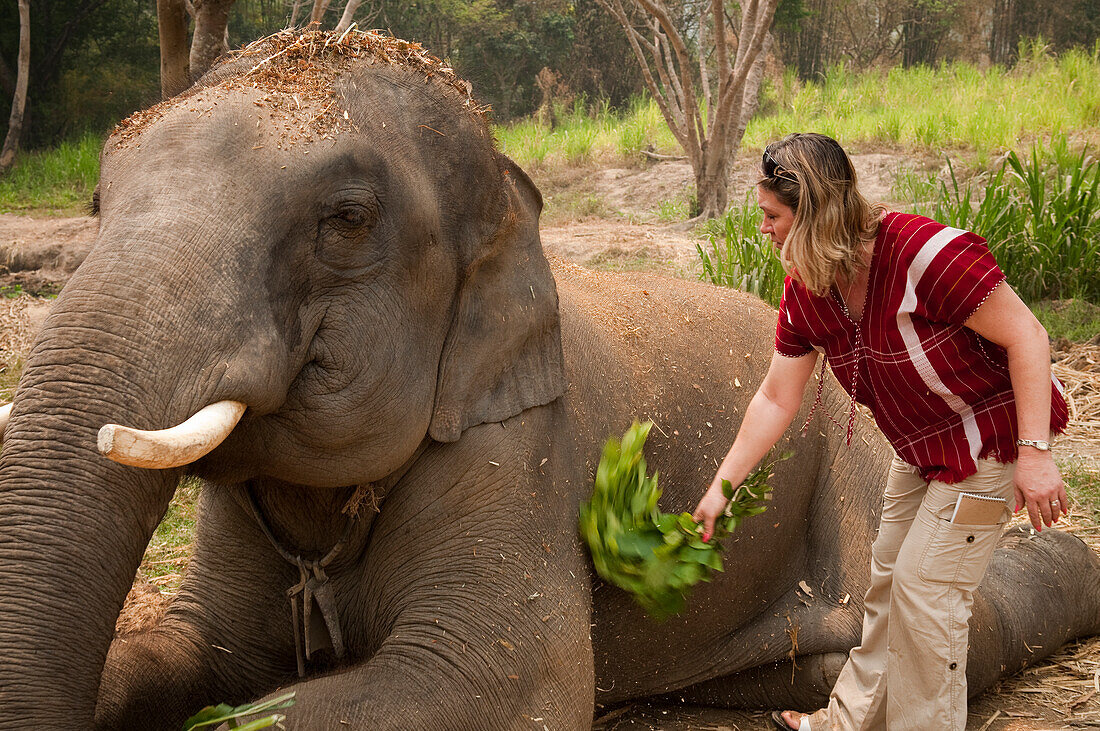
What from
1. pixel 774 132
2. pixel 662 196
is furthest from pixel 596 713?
pixel 774 132

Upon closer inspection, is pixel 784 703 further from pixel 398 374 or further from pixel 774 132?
pixel 774 132

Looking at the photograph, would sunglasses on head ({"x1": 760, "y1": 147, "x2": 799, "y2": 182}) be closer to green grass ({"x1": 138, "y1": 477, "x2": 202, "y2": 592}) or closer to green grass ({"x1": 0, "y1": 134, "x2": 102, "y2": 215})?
green grass ({"x1": 138, "y1": 477, "x2": 202, "y2": 592})

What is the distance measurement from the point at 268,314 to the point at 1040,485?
183 centimetres

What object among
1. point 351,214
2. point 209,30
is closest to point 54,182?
point 209,30

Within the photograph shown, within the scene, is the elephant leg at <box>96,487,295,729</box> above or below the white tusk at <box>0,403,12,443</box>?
below

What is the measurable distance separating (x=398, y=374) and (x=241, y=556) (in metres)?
0.89

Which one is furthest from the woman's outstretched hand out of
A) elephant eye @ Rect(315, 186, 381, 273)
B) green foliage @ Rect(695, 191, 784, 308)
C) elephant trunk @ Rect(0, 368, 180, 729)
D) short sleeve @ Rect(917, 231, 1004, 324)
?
green foliage @ Rect(695, 191, 784, 308)

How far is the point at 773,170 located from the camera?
2.89 meters

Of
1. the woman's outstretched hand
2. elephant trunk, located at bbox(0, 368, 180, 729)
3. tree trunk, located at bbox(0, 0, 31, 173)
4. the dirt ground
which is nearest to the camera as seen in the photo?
elephant trunk, located at bbox(0, 368, 180, 729)

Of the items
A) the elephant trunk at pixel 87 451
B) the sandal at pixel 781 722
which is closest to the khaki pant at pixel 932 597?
the sandal at pixel 781 722

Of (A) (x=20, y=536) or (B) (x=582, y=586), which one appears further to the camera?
(B) (x=582, y=586)

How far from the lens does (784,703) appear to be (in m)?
3.80

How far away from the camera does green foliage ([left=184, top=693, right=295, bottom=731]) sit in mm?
2342

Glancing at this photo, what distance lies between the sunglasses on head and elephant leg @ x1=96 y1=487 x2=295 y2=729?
1.64 metres
